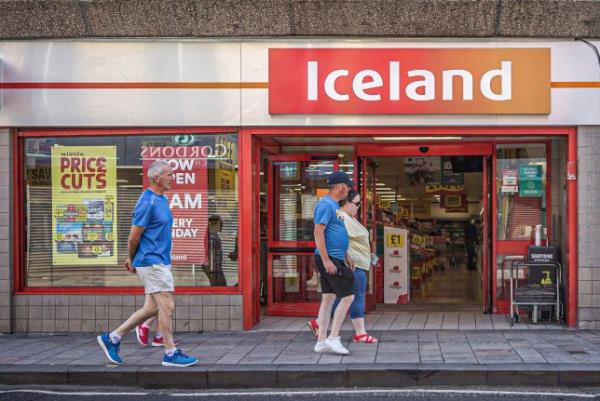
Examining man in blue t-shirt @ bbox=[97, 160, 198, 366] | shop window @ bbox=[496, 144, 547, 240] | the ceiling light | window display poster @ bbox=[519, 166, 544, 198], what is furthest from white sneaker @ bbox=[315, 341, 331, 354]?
window display poster @ bbox=[519, 166, 544, 198]

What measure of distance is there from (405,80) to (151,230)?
399cm

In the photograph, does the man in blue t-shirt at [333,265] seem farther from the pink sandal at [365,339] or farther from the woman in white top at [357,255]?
the pink sandal at [365,339]

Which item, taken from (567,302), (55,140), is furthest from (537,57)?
(55,140)

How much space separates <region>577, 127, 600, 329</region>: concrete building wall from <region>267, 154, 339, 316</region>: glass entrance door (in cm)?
340

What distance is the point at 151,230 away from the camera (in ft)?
24.5

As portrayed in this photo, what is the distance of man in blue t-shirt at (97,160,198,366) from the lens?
24.3 ft

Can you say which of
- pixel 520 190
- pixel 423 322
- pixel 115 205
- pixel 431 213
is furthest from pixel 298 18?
pixel 431 213

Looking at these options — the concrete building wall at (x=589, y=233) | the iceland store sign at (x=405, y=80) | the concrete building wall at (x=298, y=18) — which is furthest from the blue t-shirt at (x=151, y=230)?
the concrete building wall at (x=589, y=233)

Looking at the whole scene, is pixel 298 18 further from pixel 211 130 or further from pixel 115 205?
pixel 115 205

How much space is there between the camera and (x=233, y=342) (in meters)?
8.94

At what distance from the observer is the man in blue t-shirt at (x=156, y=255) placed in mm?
7402

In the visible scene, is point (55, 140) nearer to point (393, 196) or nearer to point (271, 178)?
point (271, 178)

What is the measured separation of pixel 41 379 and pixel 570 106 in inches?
269

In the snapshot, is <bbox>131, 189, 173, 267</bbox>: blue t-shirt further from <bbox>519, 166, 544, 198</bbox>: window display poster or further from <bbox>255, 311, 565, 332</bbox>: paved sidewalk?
<bbox>519, 166, 544, 198</bbox>: window display poster
